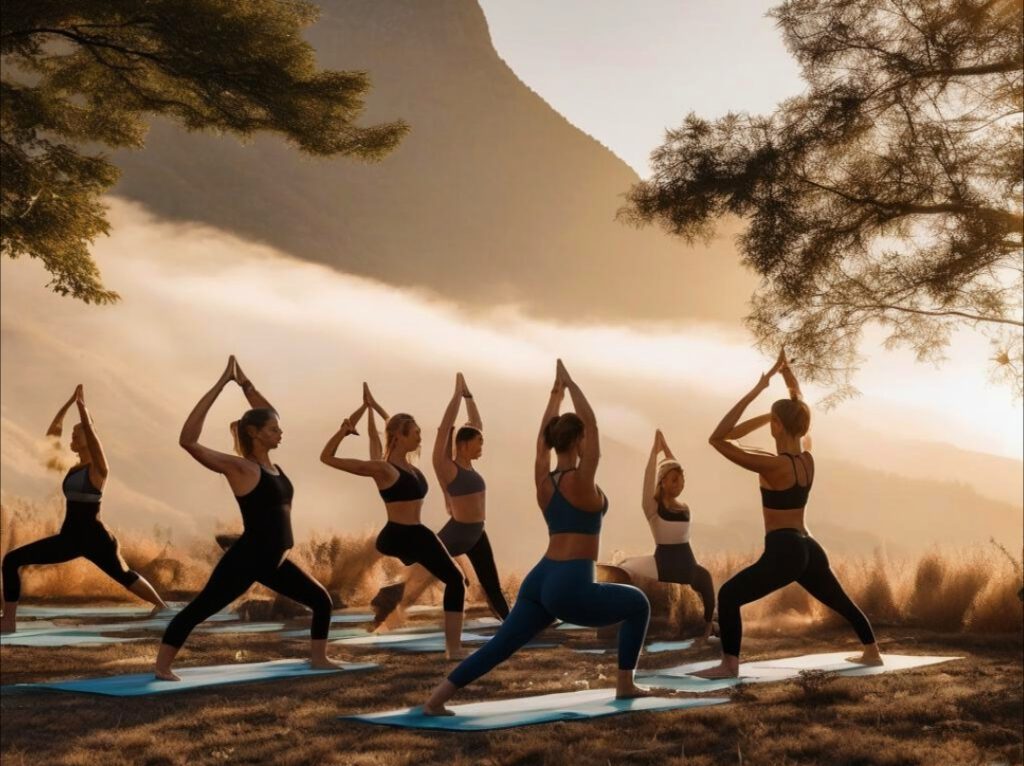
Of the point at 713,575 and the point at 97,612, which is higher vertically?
the point at 713,575

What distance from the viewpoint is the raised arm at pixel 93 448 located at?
343 inches

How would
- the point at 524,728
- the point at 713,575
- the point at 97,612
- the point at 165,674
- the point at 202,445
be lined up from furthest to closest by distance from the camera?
the point at 713,575 → the point at 97,612 → the point at 165,674 → the point at 202,445 → the point at 524,728

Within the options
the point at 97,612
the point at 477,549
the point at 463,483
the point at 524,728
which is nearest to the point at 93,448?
the point at 463,483

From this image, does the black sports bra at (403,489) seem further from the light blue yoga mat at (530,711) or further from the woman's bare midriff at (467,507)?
the light blue yoga mat at (530,711)

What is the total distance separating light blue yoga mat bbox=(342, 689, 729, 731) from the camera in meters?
6.73

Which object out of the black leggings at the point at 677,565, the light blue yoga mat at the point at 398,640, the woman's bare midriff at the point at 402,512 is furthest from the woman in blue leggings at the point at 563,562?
the light blue yoga mat at the point at 398,640

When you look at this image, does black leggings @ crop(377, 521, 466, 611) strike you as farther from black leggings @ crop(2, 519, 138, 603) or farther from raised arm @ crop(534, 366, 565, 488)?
raised arm @ crop(534, 366, 565, 488)

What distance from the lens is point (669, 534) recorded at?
412 inches

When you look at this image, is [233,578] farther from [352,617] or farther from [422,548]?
[352,617]

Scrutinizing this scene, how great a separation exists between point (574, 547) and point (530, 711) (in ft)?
4.75

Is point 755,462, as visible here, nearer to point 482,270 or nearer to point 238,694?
point 238,694

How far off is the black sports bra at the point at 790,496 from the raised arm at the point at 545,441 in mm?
2259

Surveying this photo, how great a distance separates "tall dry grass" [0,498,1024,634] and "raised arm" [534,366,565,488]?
6984 mm

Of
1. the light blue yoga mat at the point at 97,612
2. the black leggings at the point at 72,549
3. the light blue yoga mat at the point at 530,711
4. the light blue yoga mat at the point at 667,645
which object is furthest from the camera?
the light blue yoga mat at the point at 97,612
